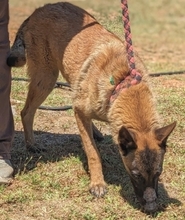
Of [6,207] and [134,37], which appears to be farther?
[134,37]

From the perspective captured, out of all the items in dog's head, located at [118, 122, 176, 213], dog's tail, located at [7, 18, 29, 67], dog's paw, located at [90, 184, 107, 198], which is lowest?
dog's paw, located at [90, 184, 107, 198]

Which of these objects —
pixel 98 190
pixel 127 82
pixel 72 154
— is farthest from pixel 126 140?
pixel 72 154

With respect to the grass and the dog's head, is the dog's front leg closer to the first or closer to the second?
the grass

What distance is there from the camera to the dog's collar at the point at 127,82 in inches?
209

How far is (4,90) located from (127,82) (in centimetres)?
133

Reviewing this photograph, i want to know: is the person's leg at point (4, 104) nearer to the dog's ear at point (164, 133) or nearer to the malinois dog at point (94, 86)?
the malinois dog at point (94, 86)

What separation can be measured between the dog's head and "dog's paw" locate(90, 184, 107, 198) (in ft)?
1.96

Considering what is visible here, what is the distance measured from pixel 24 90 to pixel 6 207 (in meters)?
4.02

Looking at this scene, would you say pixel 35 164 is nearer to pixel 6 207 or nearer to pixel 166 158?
pixel 6 207

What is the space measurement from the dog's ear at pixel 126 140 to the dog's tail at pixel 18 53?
155 cm

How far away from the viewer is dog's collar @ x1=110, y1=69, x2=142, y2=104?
5305mm

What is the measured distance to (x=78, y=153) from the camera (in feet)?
21.6

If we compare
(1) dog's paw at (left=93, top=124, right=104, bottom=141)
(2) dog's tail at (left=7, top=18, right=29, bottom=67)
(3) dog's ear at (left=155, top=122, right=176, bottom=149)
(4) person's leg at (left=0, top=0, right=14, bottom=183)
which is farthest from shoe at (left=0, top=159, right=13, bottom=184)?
(3) dog's ear at (left=155, top=122, right=176, bottom=149)

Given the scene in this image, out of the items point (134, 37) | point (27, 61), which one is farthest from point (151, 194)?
point (134, 37)
